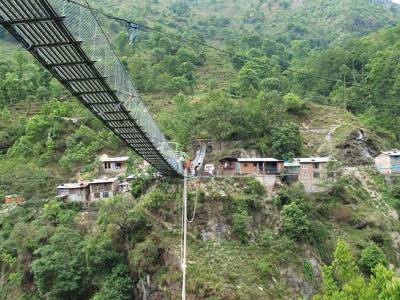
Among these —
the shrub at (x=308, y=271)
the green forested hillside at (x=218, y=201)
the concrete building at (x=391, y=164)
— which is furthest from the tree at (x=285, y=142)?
the shrub at (x=308, y=271)

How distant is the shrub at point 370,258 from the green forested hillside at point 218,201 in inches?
2.1

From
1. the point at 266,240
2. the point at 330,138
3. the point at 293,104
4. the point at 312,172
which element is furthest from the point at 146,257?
the point at 293,104

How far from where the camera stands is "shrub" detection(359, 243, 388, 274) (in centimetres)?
A: 1955

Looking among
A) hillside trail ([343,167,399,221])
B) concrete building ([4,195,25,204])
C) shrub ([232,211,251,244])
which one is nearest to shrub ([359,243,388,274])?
hillside trail ([343,167,399,221])

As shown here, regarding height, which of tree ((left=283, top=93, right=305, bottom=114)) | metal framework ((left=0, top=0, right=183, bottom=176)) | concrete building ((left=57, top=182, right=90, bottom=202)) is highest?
tree ((left=283, top=93, right=305, bottom=114))

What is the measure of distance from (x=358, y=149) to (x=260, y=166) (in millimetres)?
9628

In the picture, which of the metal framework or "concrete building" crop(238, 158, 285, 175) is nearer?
the metal framework

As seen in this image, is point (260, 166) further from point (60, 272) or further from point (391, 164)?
point (60, 272)

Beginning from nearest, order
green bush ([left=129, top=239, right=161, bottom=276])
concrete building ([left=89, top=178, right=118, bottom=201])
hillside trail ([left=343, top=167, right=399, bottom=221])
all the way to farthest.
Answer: green bush ([left=129, top=239, right=161, bottom=276]) < hillside trail ([left=343, top=167, right=399, bottom=221]) < concrete building ([left=89, top=178, right=118, bottom=201])

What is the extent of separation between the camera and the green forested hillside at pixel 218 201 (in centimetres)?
1772

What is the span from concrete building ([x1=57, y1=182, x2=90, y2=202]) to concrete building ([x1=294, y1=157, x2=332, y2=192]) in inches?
468

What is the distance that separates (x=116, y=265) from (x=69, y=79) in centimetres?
1284

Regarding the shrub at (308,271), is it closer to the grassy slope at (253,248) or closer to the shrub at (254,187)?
the grassy slope at (253,248)

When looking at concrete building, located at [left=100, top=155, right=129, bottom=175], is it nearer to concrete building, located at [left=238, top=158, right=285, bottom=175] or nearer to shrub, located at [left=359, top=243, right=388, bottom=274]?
concrete building, located at [left=238, top=158, right=285, bottom=175]
